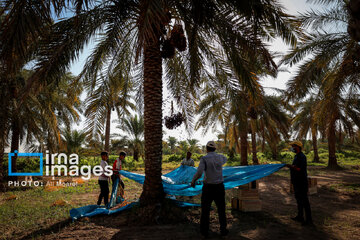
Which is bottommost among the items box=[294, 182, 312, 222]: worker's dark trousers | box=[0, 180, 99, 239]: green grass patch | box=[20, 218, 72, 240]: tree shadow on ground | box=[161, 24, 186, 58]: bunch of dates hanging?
box=[0, 180, 99, 239]: green grass patch

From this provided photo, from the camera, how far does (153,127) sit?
5727 millimetres

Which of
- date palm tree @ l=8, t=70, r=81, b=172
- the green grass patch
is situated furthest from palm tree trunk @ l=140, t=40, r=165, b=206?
date palm tree @ l=8, t=70, r=81, b=172

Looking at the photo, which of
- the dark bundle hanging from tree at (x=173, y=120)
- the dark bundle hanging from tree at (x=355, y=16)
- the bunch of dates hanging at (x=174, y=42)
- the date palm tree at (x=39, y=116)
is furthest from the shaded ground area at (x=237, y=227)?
the date palm tree at (x=39, y=116)

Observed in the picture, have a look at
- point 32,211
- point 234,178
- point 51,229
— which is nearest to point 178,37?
point 234,178

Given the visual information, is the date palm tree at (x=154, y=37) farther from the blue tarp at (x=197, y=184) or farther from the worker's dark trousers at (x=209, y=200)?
the worker's dark trousers at (x=209, y=200)

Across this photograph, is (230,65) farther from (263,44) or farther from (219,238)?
(219,238)

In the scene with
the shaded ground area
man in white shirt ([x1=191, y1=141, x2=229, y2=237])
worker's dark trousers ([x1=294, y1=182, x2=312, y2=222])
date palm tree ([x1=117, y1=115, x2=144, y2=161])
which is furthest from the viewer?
date palm tree ([x1=117, y1=115, x2=144, y2=161])

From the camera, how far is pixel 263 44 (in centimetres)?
571

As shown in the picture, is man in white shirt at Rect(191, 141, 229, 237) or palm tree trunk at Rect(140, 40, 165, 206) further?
palm tree trunk at Rect(140, 40, 165, 206)

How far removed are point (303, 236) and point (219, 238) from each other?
1.57 meters

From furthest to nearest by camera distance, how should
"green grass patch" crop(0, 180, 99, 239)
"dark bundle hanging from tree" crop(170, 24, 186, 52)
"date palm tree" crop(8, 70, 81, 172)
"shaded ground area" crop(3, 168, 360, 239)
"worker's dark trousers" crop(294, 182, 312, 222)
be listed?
"date palm tree" crop(8, 70, 81, 172), "dark bundle hanging from tree" crop(170, 24, 186, 52), "green grass patch" crop(0, 180, 99, 239), "worker's dark trousers" crop(294, 182, 312, 222), "shaded ground area" crop(3, 168, 360, 239)

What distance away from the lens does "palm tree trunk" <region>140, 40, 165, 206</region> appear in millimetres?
5578

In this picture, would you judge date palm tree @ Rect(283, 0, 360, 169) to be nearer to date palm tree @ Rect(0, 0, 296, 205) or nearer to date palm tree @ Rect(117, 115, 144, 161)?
date palm tree @ Rect(0, 0, 296, 205)

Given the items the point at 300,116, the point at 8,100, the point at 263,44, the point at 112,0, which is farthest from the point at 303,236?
the point at 300,116
